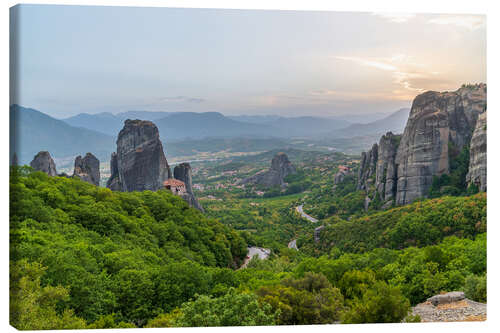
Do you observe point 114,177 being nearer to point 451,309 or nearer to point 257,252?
point 257,252

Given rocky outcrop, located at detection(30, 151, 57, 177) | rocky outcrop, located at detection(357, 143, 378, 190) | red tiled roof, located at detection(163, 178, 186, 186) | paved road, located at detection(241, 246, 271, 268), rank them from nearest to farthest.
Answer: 1. rocky outcrop, located at detection(30, 151, 57, 177)
2. paved road, located at detection(241, 246, 271, 268)
3. red tiled roof, located at detection(163, 178, 186, 186)
4. rocky outcrop, located at detection(357, 143, 378, 190)

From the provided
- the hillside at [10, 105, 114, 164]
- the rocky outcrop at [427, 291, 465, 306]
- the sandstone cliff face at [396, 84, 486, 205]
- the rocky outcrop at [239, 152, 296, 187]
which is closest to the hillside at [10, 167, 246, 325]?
the hillside at [10, 105, 114, 164]

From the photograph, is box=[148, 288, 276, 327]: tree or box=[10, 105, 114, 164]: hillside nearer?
box=[148, 288, 276, 327]: tree

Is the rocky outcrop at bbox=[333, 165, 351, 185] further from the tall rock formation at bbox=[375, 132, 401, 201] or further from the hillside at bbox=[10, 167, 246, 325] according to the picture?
the hillside at bbox=[10, 167, 246, 325]

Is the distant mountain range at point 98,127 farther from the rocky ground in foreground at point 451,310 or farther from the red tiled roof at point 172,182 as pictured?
the rocky ground in foreground at point 451,310

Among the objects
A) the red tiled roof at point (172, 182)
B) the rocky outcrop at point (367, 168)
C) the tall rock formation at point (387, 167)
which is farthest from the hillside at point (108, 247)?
the rocky outcrop at point (367, 168)

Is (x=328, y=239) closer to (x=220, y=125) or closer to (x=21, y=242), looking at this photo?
(x=220, y=125)
